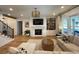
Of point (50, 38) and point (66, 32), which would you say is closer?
point (50, 38)

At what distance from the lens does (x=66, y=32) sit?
4.91m

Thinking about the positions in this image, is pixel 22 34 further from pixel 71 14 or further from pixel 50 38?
pixel 71 14

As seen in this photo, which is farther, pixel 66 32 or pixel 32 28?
pixel 66 32

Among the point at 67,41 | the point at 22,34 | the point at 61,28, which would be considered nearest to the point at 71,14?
the point at 61,28

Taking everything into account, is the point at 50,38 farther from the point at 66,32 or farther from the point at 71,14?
the point at 71,14
